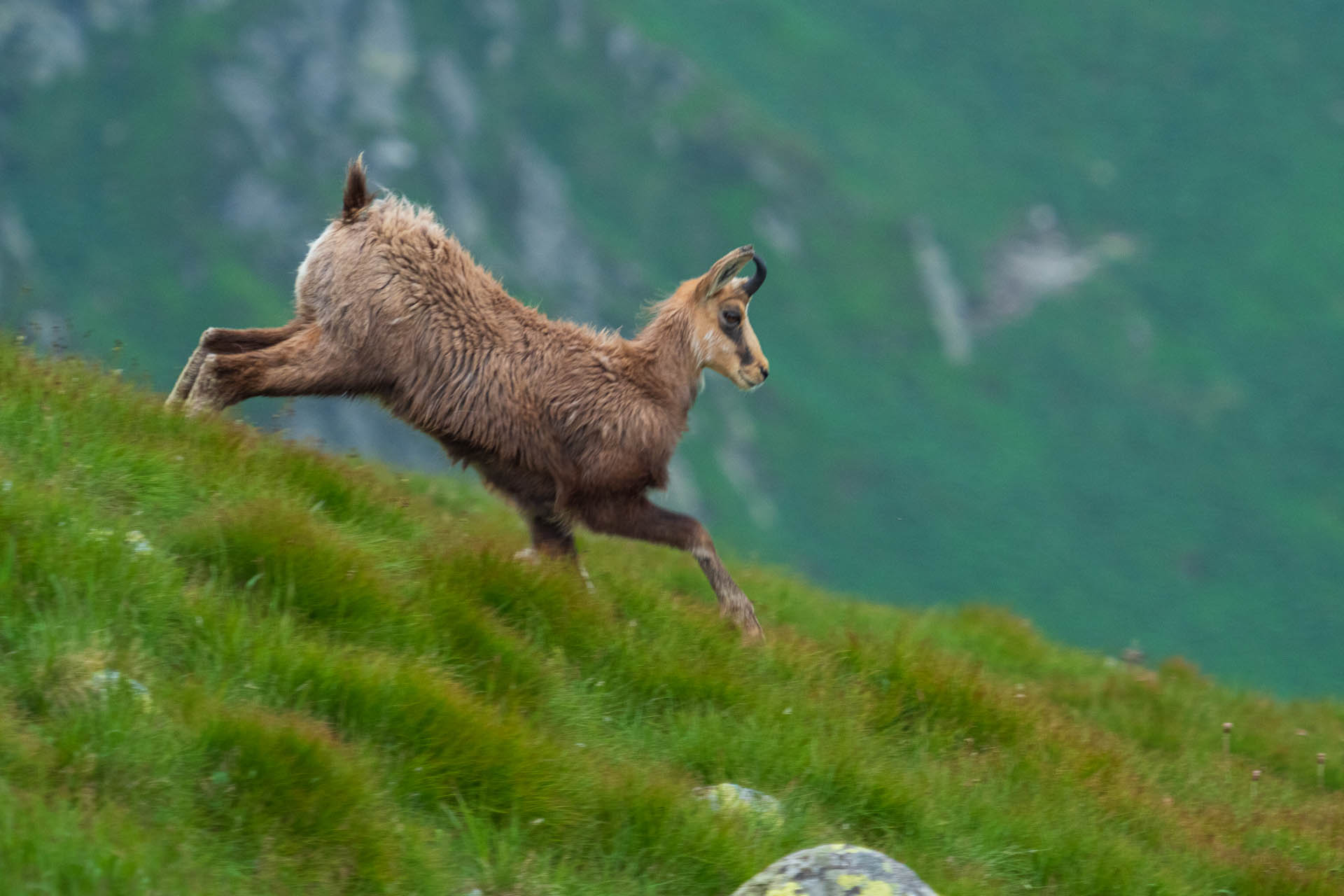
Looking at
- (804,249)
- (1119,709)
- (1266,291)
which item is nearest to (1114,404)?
(1266,291)

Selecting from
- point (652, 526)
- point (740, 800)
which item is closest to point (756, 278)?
point (652, 526)

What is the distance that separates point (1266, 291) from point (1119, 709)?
164 metres

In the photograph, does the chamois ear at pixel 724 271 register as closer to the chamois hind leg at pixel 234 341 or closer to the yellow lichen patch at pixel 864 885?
the chamois hind leg at pixel 234 341

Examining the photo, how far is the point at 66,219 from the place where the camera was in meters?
152

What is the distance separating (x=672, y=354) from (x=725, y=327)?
1.57 feet

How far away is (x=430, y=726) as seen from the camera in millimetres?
6324

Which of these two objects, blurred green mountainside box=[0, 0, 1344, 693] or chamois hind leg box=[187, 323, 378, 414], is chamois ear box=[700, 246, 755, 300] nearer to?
chamois hind leg box=[187, 323, 378, 414]

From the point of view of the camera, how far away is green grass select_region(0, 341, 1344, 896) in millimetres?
5562

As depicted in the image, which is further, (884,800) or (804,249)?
(804,249)

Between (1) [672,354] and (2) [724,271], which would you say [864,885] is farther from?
(2) [724,271]

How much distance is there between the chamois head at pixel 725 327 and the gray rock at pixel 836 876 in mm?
4970

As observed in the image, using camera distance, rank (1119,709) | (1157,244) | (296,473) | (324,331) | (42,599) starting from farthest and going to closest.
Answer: (1157,244) → (1119,709) → (324,331) → (296,473) → (42,599)

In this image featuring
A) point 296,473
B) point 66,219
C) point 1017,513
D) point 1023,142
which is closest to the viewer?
point 296,473

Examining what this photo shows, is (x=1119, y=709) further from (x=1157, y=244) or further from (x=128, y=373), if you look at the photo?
(x=1157, y=244)
